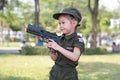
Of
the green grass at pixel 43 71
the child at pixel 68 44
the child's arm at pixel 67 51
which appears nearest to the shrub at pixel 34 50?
the green grass at pixel 43 71

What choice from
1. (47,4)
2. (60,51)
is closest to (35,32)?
(60,51)

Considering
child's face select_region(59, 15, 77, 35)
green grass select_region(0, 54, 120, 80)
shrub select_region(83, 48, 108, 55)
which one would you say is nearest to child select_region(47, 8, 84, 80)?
child's face select_region(59, 15, 77, 35)

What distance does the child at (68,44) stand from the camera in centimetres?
349

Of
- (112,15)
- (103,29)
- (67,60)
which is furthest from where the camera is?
(112,15)

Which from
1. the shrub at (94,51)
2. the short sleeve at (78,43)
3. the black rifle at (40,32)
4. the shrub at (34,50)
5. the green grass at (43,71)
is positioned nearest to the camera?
the black rifle at (40,32)

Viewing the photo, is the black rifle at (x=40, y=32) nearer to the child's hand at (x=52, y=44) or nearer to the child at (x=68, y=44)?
the child's hand at (x=52, y=44)

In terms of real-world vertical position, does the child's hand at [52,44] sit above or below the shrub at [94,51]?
above

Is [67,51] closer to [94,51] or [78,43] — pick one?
[78,43]

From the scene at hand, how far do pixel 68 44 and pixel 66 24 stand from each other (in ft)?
0.70

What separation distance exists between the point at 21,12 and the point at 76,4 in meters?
11.4

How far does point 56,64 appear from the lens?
141 inches

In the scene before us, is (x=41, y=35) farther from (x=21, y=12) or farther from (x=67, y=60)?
(x=21, y=12)

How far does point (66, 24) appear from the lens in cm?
350

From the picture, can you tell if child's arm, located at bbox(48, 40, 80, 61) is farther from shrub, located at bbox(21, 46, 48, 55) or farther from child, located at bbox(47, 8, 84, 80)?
shrub, located at bbox(21, 46, 48, 55)
